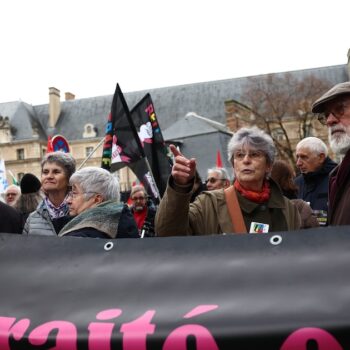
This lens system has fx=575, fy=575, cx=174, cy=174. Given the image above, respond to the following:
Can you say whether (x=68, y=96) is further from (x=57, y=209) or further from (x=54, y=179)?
(x=57, y=209)

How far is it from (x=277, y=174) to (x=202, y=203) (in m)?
A: 1.77

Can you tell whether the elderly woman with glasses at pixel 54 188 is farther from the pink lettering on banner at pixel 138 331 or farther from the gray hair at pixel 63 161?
the pink lettering on banner at pixel 138 331

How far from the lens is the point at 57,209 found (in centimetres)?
410

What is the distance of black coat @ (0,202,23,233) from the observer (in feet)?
13.1

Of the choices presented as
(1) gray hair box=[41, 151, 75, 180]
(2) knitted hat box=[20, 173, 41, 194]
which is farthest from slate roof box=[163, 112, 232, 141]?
(1) gray hair box=[41, 151, 75, 180]

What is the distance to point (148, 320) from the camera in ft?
6.42

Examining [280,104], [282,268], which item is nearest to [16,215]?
[282,268]

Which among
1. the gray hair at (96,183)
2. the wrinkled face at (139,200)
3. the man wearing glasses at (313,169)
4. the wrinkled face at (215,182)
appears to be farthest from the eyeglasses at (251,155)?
the wrinkled face at (139,200)

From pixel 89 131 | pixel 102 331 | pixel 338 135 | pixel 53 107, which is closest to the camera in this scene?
pixel 102 331

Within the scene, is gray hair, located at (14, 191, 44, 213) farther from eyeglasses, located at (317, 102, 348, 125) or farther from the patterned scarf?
eyeglasses, located at (317, 102, 348, 125)

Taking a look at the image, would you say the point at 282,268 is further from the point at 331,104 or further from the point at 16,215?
the point at 16,215

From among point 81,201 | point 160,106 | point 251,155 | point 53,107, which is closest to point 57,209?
point 81,201

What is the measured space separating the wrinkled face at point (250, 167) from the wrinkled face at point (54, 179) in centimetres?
152

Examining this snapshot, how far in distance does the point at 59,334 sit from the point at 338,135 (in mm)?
1630
